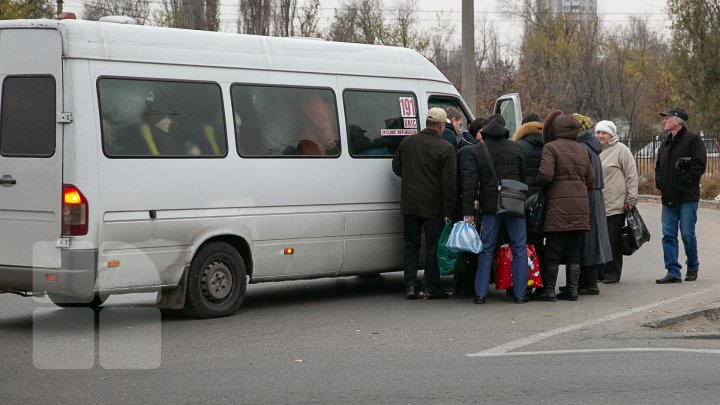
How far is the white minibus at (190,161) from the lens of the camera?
30.6ft

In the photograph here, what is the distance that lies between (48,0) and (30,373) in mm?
22473

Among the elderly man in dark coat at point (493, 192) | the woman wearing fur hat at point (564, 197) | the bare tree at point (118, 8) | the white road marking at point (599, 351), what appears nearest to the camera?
the white road marking at point (599, 351)

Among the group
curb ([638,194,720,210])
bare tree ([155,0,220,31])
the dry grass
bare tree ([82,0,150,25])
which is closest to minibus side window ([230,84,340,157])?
the dry grass

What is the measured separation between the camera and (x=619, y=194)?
12.7 meters

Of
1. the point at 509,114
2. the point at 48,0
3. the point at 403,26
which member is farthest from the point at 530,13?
the point at 509,114

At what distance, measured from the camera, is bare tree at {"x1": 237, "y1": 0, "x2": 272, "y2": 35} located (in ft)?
128

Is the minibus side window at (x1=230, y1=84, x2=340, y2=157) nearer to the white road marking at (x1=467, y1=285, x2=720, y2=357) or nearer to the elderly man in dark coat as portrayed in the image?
the elderly man in dark coat

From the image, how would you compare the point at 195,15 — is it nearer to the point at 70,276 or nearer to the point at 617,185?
the point at 617,185

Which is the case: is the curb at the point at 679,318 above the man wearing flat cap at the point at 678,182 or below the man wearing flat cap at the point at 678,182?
below

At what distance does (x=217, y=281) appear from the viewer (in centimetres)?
1044

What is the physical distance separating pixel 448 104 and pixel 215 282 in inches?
145

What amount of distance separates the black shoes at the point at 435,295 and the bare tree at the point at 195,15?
29.9 metres

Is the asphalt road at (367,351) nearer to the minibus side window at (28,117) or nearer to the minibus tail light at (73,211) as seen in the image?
the minibus tail light at (73,211)

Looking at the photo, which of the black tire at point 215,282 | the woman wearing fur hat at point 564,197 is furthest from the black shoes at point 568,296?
the black tire at point 215,282
